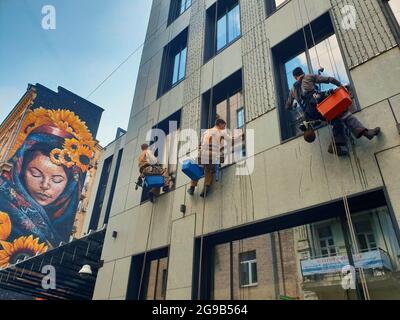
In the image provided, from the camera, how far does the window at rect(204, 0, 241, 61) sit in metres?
9.39

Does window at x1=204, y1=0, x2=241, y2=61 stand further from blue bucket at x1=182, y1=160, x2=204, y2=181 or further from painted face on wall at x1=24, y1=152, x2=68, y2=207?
painted face on wall at x1=24, y1=152, x2=68, y2=207

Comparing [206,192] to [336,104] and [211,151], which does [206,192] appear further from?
[336,104]

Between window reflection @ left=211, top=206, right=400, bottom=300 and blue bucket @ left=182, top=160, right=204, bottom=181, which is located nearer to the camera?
window reflection @ left=211, top=206, right=400, bottom=300

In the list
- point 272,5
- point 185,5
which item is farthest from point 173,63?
point 272,5

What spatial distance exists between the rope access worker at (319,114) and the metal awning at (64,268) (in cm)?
782

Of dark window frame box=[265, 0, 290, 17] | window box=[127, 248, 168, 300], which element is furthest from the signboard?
dark window frame box=[265, 0, 290, 17]

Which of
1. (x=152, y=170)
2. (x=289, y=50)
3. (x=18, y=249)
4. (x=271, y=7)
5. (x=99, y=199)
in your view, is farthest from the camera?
(x=18, y=249)

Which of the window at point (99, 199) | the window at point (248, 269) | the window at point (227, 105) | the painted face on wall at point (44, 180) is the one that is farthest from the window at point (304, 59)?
the painted face on wall at point (44, 180)

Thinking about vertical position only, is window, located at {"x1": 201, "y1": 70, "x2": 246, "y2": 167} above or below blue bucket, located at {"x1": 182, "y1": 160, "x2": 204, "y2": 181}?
above

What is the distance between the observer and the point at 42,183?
32.0m

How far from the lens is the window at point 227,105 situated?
7.64 metres

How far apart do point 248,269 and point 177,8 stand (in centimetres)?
1170

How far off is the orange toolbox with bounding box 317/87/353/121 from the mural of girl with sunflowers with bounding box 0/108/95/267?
31530mm
